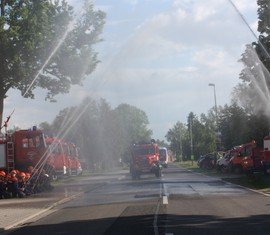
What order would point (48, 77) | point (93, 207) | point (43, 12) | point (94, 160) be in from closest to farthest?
point (93, 207) → point (43, 12) → point (48, 77) → point (94, 160)

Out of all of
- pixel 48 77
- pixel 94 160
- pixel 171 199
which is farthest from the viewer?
pixel 94 160

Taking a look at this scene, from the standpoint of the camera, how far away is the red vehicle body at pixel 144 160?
157 feet

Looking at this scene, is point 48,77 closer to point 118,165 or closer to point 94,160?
point 94,160

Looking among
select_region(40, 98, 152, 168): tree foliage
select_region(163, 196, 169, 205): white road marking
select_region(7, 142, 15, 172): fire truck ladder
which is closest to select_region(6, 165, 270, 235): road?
select_region(163, 196, 169, 205): white road marking

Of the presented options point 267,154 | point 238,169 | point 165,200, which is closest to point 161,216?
point 165,200

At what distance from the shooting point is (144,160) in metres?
47.9

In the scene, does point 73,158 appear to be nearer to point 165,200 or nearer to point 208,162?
point 208,162

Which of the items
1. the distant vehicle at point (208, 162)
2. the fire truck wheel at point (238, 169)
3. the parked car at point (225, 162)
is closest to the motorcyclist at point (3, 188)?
the parked car at point (225, 162)

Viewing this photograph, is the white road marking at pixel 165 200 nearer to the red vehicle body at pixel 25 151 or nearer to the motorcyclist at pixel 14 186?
the motorcyclist at pixel 14 186

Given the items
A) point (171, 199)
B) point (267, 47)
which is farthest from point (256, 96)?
point (171, 199)

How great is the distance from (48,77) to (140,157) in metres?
10.2

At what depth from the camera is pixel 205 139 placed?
105 m

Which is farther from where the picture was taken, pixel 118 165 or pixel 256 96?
pixel 118 165

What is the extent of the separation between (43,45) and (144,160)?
1334cm
